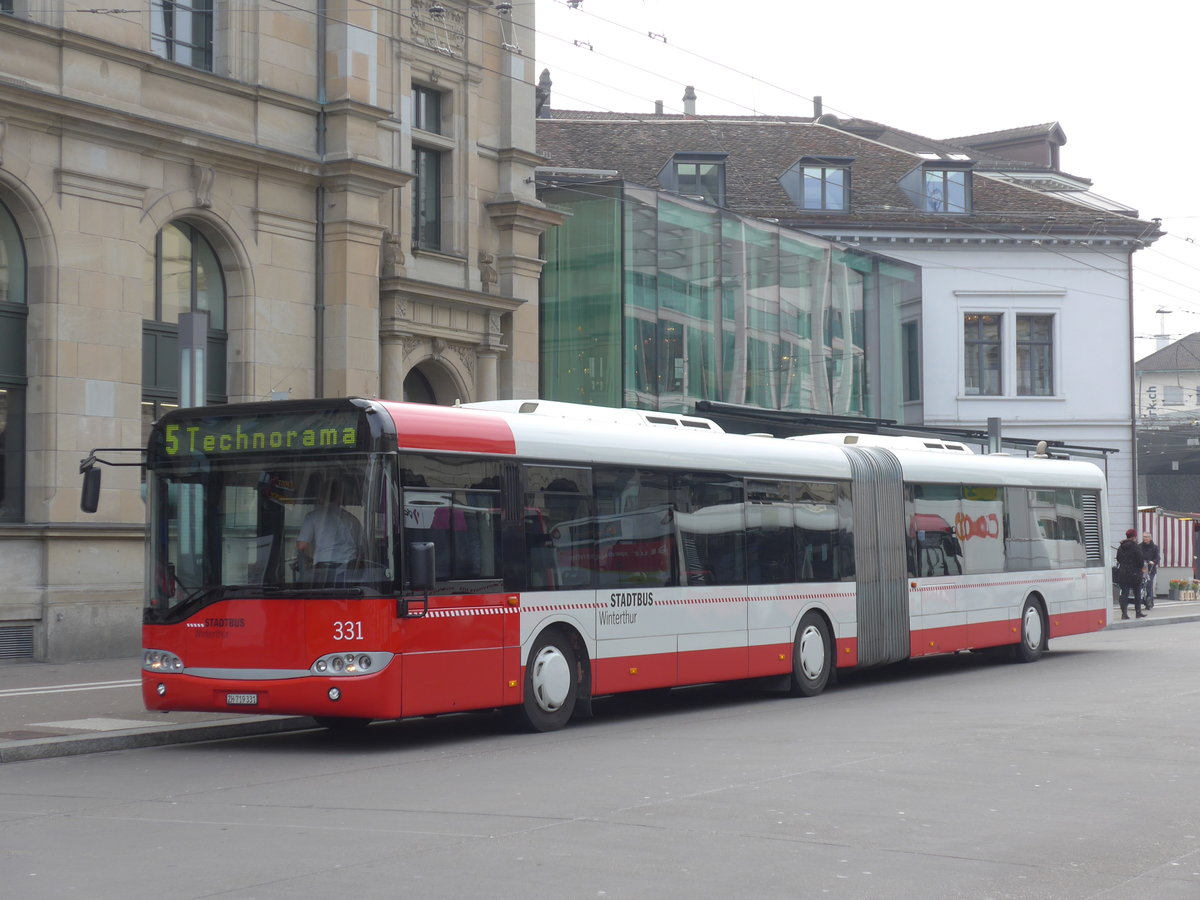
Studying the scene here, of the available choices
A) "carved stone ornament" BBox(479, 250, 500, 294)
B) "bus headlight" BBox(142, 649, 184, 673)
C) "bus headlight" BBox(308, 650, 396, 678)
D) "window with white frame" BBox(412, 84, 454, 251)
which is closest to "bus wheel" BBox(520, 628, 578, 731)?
"bus headlight" BBox(308, 650, 396, 678)

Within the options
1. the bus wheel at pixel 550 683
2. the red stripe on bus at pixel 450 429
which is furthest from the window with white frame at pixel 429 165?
the bus wheel at pixel 550 683

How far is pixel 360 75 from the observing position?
82.5 ft

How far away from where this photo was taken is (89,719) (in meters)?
14.1

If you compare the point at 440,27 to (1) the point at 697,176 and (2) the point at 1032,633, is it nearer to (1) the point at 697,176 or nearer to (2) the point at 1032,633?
(2) the point at 1032,633

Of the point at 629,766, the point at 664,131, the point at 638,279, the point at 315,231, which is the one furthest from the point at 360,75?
the point at 664,131

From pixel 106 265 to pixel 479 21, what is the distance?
9.69 metres

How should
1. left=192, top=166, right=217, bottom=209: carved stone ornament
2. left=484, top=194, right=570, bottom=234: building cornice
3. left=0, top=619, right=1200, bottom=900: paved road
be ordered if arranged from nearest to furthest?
1. left=0, top=619, right=1200, bottom=900: paved road
2. left=192, top=166, right=217, bottom=209: carved stone ornament
3. left=484, top=194, right=570, bottom=234: building cornice

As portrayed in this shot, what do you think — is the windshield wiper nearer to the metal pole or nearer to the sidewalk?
the sidewalk

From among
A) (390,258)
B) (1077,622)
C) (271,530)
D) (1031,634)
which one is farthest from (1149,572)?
(271,530)

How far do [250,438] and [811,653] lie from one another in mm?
7449

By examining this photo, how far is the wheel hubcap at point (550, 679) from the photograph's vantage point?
1391 cm

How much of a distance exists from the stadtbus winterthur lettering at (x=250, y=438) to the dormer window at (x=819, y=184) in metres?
35.2

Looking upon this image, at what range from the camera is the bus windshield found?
1239 cm

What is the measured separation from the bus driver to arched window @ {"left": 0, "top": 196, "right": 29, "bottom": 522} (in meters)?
9.43
